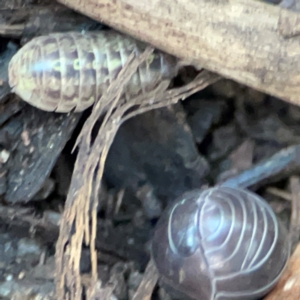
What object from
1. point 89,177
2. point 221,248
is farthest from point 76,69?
point 221,248

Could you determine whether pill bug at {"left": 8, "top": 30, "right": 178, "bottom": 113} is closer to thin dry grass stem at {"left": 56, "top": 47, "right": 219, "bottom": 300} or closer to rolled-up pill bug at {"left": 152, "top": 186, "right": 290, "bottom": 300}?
thin dry grass stem at {"left": 56, "top": 47, "right": 219, "bottom": 300}

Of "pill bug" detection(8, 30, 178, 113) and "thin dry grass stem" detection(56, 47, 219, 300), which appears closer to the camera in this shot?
"thin dry grass stem" detection(56, 47, 219, 300)

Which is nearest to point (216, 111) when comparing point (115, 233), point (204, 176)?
point (204, 176)

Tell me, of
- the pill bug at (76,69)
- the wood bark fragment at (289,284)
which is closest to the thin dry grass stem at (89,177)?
the pill bug at (76,69)

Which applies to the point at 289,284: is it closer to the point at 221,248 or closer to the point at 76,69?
the point at 221,248

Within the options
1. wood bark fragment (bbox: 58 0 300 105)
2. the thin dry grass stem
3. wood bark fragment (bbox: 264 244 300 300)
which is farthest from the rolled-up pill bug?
wood bark fragment (bbox: 58 0 300 105)

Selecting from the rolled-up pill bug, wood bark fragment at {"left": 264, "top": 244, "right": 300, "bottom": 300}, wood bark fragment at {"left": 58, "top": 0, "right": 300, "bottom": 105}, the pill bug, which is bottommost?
wood bark fragment at {"left": 264, "top": 244, "right": 300, "bottom": 300}

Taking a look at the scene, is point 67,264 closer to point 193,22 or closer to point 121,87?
point 121,87
